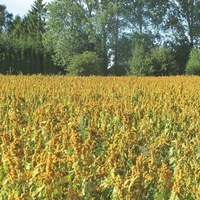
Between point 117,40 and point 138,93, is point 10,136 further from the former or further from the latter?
point 117,40

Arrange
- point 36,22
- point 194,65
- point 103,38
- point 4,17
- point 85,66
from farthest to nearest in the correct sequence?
point 4,17
point 36,22
point 103,38
point 194,65
point 85,66

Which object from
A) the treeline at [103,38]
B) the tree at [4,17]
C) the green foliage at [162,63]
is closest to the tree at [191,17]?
the treeline at [103,38]

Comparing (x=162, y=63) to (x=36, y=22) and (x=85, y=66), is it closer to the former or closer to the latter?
(x=85, y=66)

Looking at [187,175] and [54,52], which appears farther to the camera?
[54,52]

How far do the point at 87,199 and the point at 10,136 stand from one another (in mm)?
1185

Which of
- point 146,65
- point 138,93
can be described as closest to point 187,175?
point 138,93

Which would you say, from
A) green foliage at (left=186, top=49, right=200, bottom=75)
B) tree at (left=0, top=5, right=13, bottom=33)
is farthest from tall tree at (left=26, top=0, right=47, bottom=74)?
green foliage at (left=186, top=49, right=200, bottom=75)

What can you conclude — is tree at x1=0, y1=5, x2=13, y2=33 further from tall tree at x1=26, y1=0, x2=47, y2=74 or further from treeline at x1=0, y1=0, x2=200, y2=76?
treeline at x1=0, y1=0, x2=200, y2=76

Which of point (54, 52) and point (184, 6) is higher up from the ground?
point (184, 6)

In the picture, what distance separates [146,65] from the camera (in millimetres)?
33031

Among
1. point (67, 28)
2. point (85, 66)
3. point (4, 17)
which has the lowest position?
point (85, 66)

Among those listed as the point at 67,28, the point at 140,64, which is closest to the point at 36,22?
the point at 67,28

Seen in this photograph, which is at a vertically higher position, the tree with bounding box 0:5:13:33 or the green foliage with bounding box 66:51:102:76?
the tree with bounding box 0:5:13:33

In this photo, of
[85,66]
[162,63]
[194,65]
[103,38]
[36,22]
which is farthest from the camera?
[36,22]
